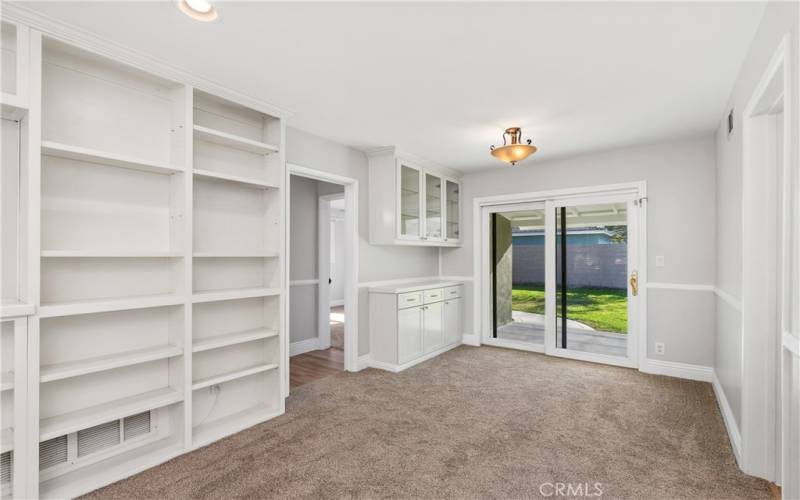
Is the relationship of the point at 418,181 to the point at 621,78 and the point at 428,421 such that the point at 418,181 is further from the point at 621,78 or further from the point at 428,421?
the point at 428,421

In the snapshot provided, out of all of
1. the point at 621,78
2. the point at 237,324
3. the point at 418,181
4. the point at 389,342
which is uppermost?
the point at 621,78

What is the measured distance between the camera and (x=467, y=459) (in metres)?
2.39

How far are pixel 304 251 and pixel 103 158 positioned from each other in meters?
3.03

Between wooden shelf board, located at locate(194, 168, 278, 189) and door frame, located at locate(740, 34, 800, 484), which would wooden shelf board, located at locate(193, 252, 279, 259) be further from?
door frame, located at locate(740, 34, 800, 484)

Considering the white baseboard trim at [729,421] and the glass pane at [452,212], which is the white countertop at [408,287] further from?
the white baseboard trim at [729,421]

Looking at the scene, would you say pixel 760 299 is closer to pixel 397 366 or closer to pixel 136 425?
pixel 397 366

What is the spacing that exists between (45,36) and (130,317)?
1.60 m

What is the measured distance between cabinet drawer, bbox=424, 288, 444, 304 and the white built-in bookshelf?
6.68 feet

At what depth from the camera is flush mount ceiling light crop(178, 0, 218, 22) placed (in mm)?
1815

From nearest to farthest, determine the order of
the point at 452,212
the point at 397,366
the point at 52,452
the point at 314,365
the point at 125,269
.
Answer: the point at 52,452 → the point at 125,269 → the point at 397,366 → the point at 314,365 → the point at 452,212

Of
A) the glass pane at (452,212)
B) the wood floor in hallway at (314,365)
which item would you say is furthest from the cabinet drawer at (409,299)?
the glass pane at (452,212)

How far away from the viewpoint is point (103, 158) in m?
2.18

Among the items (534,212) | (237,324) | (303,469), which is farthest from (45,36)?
(534,212)

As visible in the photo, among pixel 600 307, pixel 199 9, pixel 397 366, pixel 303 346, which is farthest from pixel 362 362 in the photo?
pixel 199 9
